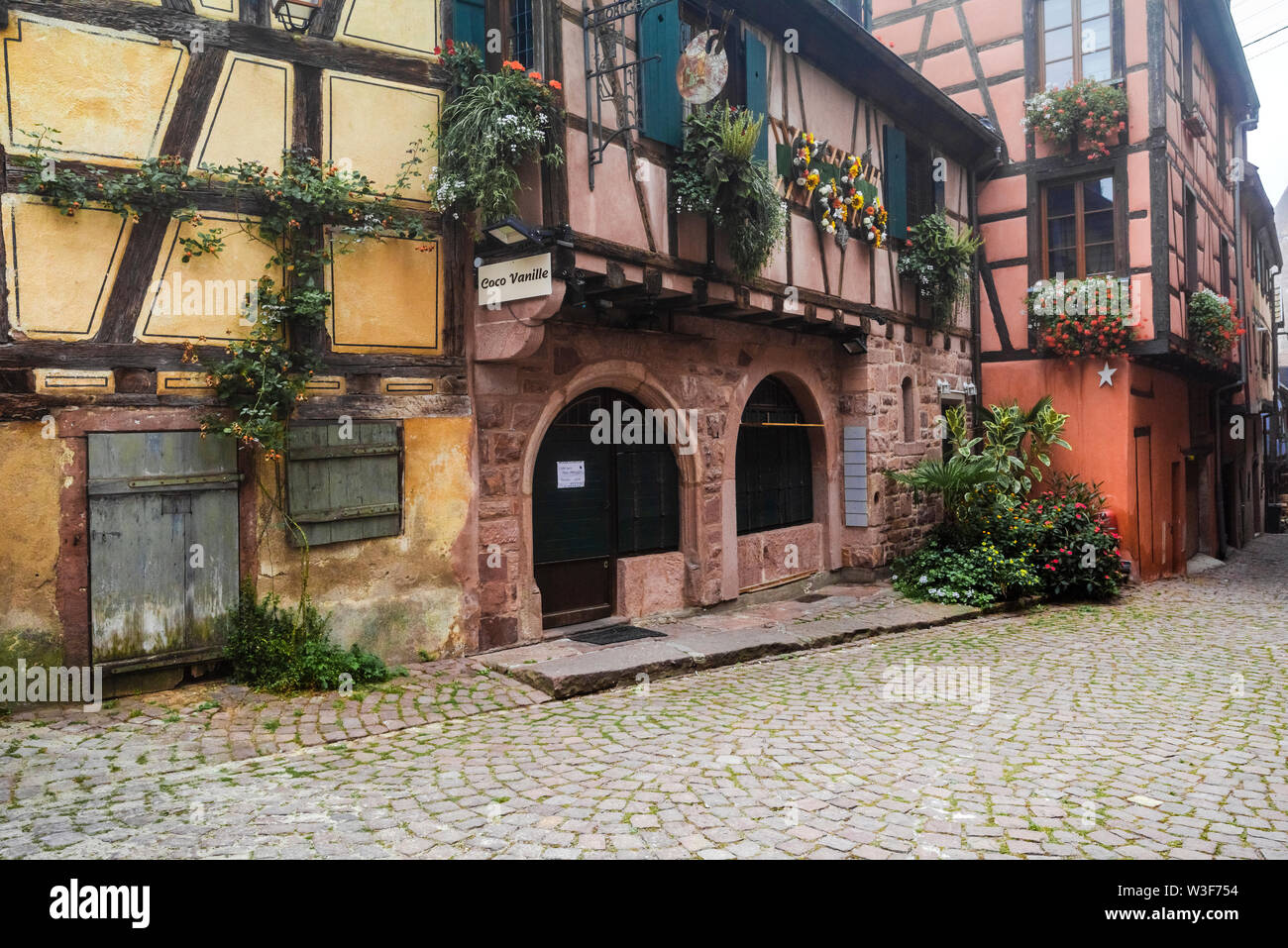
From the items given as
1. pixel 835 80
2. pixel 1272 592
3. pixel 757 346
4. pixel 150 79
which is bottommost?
pixel 1272 592

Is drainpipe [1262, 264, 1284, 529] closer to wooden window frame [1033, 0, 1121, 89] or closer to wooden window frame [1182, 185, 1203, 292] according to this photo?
wooden window frame [1182, 185, 1203, 292]

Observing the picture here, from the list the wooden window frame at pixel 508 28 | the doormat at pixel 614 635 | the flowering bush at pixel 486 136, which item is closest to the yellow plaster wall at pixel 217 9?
the flowering bush at pixel 486 136

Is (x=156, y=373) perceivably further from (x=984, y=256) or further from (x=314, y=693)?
(x=984, y=256)

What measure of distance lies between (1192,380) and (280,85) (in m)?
14.9

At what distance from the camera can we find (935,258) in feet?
37.7

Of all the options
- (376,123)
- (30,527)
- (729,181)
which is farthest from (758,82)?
(30,527)

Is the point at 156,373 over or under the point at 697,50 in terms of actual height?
under

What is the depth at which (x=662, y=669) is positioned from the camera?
6.71 metres

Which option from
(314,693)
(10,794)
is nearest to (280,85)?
(314,693)

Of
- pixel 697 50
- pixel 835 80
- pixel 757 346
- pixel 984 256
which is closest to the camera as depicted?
pixel 697 50

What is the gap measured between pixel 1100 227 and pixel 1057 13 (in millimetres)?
2998

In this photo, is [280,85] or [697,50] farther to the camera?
[697,50]

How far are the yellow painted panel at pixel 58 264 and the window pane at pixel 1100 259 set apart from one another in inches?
461

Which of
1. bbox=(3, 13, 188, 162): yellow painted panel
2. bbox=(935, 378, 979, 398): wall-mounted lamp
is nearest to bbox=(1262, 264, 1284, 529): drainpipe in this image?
bbox=(935, 378, 979, 398): wall-mounted lamp
